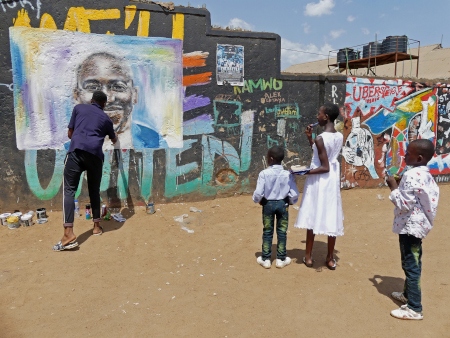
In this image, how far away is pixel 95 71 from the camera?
17.1ft

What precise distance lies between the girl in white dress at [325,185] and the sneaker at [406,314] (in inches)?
35.1

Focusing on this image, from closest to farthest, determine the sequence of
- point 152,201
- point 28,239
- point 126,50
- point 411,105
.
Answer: point 28,239
point 126,50
point 152,201
point 411,105

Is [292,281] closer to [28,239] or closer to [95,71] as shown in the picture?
[28,239]

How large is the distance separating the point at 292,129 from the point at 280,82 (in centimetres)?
86

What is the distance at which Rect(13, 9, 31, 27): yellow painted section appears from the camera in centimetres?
486

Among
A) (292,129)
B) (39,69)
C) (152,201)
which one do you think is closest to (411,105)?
(292,129)

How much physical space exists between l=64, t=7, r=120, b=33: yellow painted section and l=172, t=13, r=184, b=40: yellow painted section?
0.86 metres

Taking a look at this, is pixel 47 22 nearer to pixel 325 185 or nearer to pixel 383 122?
pixel 325 185

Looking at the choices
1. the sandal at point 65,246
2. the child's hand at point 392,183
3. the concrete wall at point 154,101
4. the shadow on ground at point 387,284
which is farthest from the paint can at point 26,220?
the child's hand at point 392,183

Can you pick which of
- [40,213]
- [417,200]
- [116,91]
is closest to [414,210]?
[417,200]

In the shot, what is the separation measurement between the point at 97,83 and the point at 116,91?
0.92 feet

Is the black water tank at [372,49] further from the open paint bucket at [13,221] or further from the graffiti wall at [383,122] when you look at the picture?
the open paint bucket at [13,221]

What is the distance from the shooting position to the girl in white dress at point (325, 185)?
3527 mm

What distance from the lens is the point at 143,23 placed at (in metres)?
5.35
